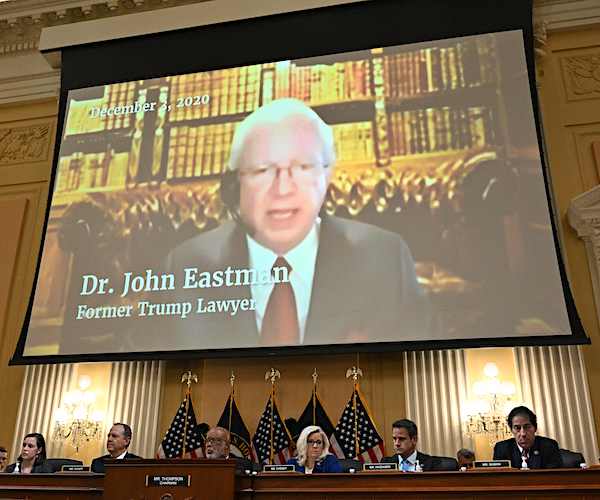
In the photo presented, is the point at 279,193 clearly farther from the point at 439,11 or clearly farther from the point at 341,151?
the point at 439,11

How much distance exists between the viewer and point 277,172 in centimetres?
637

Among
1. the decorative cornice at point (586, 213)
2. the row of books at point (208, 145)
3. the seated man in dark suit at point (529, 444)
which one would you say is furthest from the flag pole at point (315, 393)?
the decorative cornice at point (586, 213)

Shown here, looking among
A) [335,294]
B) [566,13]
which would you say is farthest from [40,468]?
[566,13]

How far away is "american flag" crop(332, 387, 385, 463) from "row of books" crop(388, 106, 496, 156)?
2.30 metres

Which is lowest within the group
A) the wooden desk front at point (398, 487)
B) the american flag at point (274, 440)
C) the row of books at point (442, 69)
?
the wooden desk front at point (398, 487)

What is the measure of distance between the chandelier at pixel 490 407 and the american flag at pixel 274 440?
1584 mm

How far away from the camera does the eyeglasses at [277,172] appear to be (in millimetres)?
6328

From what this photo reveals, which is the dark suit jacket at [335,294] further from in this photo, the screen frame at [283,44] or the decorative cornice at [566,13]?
the decorative cornice at [566,13]

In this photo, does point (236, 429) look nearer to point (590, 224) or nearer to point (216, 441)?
point (216, 441)

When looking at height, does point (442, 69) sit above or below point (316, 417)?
above

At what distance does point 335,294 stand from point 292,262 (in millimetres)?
505

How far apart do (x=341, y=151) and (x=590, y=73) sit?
2.81 meters

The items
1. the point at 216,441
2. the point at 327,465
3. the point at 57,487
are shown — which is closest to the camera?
the point at 57,487

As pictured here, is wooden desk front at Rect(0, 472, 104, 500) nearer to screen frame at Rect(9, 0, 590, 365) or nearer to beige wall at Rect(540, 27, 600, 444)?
screen frame at Rect(9, 0, 590, 365)
